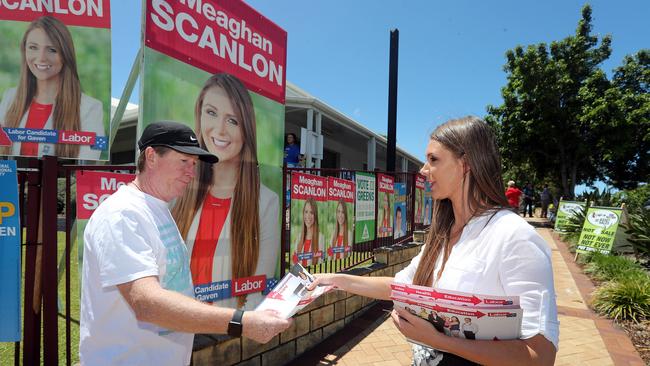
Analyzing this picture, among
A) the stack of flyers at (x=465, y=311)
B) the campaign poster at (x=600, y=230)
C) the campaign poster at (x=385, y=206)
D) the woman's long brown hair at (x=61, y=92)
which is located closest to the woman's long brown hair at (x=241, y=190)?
the woman's long brown hair at (x=61, y=92)

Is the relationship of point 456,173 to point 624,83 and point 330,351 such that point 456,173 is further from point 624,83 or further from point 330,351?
point 624,83

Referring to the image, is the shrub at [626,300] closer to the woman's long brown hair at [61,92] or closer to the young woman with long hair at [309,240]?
the young woman with long hair at [309,240]

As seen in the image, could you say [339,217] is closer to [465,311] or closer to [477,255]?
[477,255]

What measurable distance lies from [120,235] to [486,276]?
146 centimetres

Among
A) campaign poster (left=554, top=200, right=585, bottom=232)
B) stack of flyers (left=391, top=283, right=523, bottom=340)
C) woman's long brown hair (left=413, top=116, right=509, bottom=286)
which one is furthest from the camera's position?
campaign poster (left=554, top=200, right=585, bottom=232)

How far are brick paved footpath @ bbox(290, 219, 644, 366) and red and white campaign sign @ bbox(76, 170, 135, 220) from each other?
8.31ft

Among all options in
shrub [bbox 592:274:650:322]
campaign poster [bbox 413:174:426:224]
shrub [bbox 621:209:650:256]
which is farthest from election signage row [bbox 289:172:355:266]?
shrub [bbox 621:209:650:256]

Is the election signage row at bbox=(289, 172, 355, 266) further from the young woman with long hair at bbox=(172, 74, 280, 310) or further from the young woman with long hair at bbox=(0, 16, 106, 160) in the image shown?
the young woman with long hair at bbox=(0, 16, 106, 160)

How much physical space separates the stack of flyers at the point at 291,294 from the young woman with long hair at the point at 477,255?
18.1 inches

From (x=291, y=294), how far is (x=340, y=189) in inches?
130

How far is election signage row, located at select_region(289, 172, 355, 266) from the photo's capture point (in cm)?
426

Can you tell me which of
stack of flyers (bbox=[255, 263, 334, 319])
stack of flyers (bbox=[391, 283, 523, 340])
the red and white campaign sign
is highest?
the red and white campaign sign

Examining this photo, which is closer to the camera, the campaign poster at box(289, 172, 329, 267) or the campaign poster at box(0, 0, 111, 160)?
the campaign poster at box(0, 0, 111, 160)

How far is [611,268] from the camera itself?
23.9 ft
